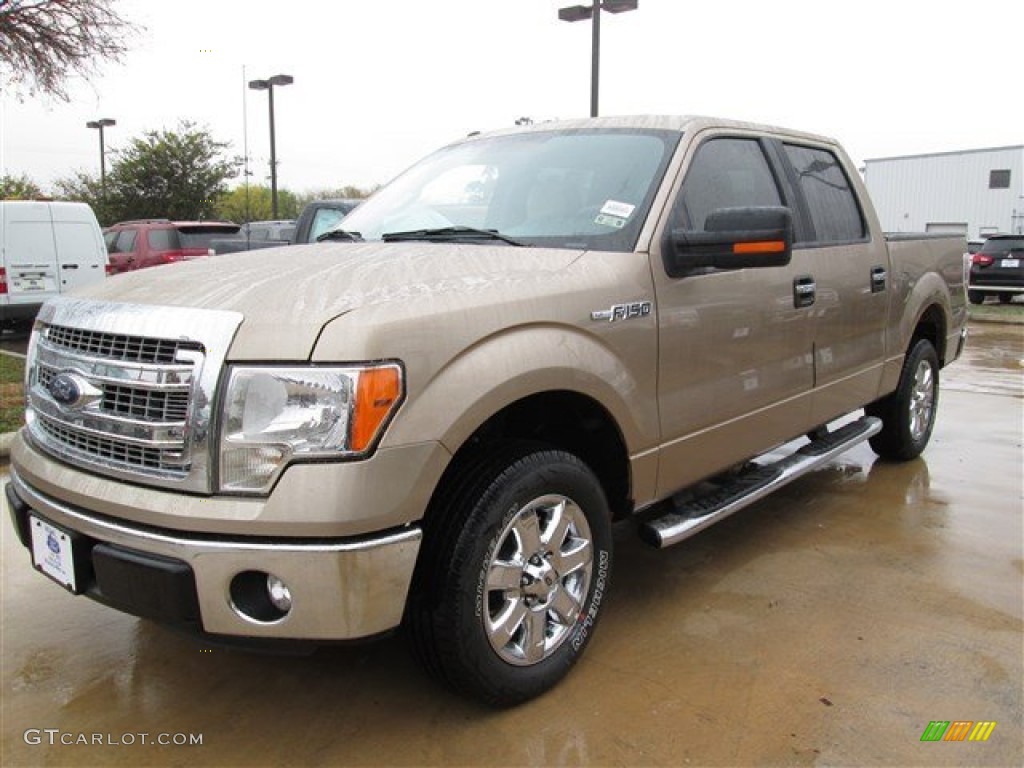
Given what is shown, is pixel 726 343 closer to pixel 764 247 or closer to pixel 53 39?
pixel 764 247

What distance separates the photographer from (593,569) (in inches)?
110

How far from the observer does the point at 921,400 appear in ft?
17.7

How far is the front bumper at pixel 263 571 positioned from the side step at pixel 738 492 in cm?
121

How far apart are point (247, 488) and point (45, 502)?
0.78m

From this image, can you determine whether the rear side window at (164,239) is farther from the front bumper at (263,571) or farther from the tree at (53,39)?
the front bumper at (263,571)

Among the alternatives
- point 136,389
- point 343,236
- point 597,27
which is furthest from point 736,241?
point 597,27

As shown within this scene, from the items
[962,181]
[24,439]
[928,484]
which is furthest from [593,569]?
[962,181]

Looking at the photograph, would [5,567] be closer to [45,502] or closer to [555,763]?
[45,502]

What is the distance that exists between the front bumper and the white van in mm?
9985

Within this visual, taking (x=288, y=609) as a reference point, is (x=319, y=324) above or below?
above

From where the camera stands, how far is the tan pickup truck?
208cm

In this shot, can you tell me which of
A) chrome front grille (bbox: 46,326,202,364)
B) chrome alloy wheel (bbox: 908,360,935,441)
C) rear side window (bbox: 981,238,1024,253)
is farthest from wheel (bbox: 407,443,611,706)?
rear side window (bbox: 981,238,1024,253)

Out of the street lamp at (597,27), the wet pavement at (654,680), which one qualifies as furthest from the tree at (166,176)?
the wet pavement at (654,680)

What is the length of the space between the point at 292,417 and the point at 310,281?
524mm
